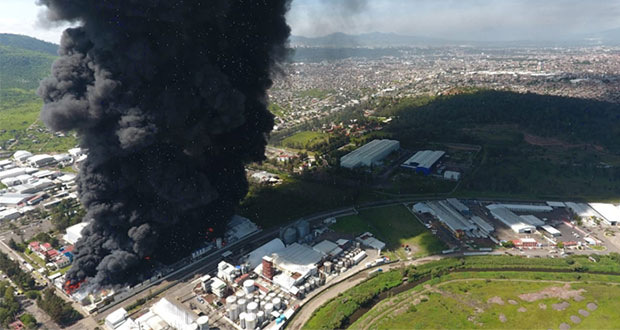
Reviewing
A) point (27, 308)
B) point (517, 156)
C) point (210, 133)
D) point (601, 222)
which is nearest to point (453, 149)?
point (517, 156)

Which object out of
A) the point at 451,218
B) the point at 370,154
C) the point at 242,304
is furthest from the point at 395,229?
the point at 370,154

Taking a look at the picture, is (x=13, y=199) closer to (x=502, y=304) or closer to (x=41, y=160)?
(x=41, y=160)

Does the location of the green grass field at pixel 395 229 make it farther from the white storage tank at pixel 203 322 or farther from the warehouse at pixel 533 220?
the white storage tank at pixel 203 322

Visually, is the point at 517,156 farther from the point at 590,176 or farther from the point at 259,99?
the point at 259,99

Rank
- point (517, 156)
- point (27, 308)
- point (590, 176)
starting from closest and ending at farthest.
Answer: point (27, 308), point (590, 176), point (517, 156)

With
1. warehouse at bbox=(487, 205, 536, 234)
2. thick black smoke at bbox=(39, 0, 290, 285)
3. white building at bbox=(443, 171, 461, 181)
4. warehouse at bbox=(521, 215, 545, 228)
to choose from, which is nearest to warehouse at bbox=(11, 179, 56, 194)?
thick black smoke at bbox=(39, 0, 290, 285)

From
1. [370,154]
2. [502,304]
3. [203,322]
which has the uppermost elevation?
[370,154]

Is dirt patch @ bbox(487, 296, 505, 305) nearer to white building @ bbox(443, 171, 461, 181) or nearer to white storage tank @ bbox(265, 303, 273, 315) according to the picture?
white storage tank @ bbox(265, 303, 273, 315)
